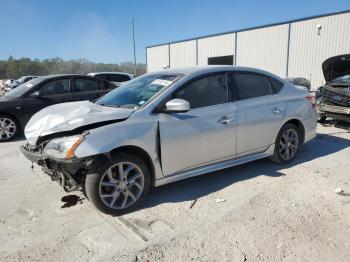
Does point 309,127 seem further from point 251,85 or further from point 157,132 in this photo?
point 157,132

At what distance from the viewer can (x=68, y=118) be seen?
374cm

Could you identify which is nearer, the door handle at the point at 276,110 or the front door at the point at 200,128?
the front door at the point at 200,128

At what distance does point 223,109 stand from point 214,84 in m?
0.38

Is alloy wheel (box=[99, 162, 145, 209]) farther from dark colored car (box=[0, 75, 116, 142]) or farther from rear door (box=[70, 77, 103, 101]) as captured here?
rear door (box=[70, 77, 103, 101])

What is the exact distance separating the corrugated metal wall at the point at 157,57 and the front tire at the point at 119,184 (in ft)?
107

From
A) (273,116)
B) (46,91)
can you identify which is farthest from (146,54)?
(273,116)

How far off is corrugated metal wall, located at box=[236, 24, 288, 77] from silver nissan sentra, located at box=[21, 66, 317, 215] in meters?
19.8

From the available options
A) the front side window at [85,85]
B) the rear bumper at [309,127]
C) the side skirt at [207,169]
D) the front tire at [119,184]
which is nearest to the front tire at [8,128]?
the front side window at [85,85]

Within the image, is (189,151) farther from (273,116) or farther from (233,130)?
(273,116)

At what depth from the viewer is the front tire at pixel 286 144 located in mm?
5184

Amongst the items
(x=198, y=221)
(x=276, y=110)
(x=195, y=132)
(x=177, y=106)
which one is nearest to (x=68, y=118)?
(x=177, y=106)

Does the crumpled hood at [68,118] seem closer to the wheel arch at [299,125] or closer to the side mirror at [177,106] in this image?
the side mirror at [177,106]

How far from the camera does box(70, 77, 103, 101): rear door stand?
28.1 feet

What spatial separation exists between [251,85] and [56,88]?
5615 millimetres
